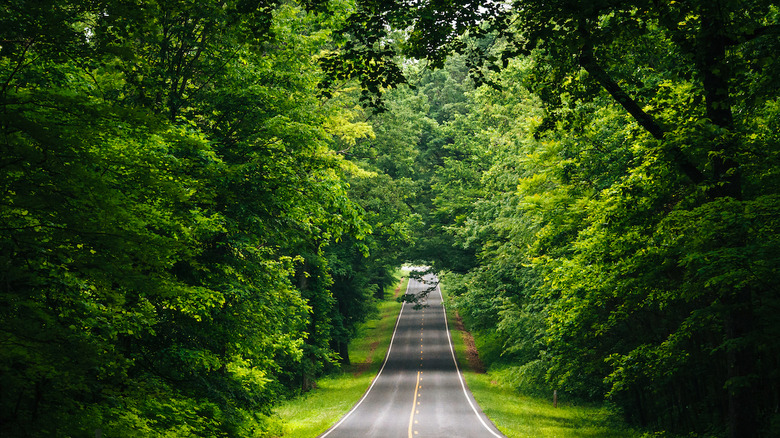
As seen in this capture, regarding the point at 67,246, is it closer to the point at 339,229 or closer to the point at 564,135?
the point at 339,229

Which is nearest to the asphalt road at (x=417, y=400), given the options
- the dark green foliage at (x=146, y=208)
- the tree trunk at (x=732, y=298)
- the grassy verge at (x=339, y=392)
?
the grassy verge at (x=339, y=392)

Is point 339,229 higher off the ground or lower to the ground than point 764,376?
higher

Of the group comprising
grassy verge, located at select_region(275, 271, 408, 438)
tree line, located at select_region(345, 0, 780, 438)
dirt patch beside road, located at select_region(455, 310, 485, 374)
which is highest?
tree line, located at select_region(345, 0, 780, 438)

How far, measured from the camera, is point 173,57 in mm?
12070

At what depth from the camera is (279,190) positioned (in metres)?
12.5

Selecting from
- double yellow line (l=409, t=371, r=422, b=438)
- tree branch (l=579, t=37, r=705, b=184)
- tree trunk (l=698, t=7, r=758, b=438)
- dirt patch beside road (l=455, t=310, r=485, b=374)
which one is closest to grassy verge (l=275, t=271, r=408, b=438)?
double yellow line (l=409, t=371, r=422, b=438)

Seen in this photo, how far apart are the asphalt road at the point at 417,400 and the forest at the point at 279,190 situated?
3776 millimetres

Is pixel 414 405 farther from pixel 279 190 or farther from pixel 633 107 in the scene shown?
pixel 633 107

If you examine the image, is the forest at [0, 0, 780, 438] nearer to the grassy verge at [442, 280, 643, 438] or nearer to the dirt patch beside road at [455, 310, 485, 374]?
the grassy verge at [442, 280, 643, 438]

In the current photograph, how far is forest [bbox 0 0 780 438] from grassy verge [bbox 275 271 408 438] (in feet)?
15.2

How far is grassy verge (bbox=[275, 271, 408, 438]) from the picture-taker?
67.5 ft

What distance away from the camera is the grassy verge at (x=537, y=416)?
1803 cm

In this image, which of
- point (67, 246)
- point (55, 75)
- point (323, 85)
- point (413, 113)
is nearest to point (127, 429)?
point (67, 246)

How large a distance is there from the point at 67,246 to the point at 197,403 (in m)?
5.23
